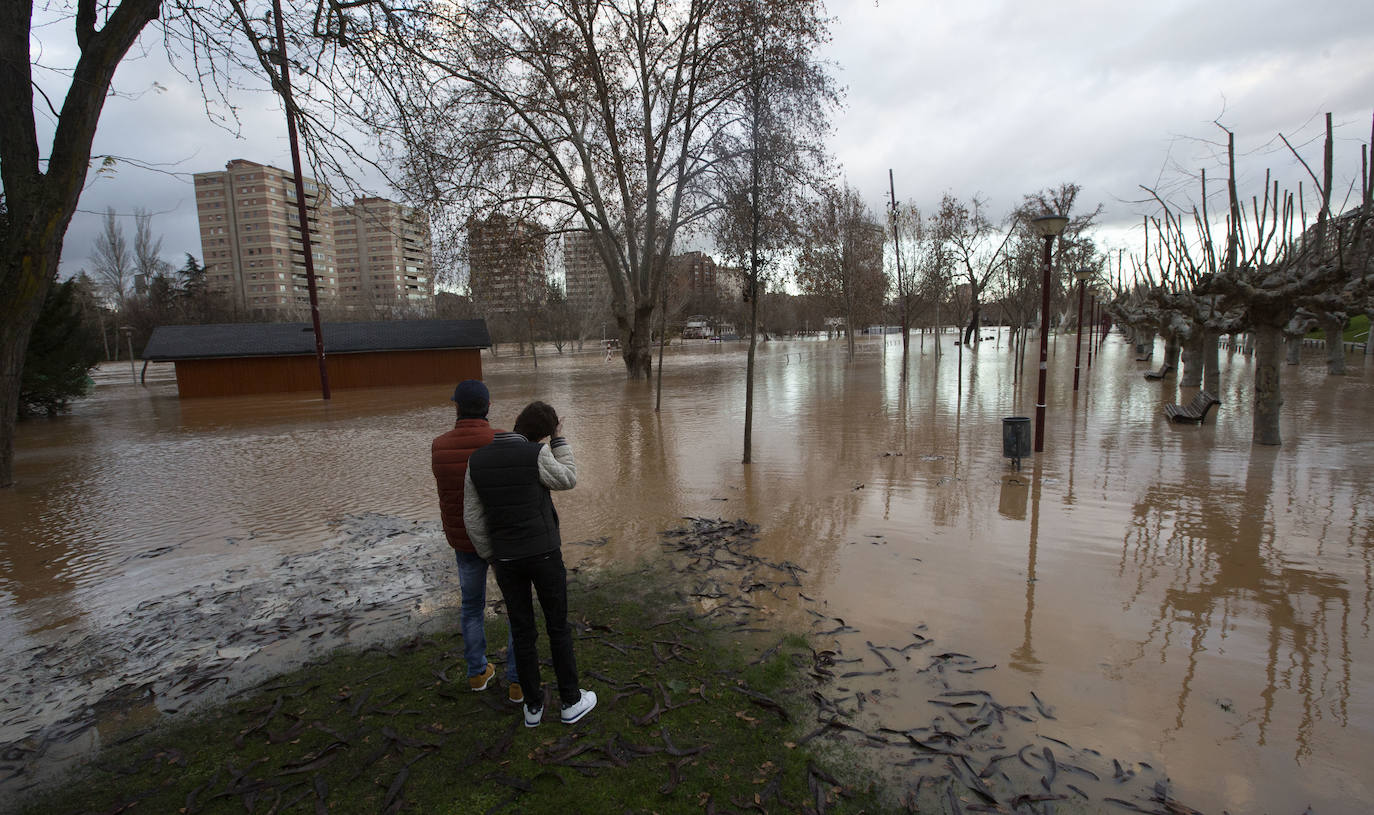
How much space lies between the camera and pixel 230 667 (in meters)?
4.37

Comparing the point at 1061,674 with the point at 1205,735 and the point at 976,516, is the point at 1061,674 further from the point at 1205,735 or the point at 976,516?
the point at 976,516

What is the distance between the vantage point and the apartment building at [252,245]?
53719 mm

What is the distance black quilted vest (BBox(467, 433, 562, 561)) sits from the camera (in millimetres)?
3266

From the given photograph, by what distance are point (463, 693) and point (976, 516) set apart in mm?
6161

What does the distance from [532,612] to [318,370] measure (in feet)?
102

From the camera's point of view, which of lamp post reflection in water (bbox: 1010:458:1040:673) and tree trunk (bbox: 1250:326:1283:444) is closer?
lamp post reflection in water (bbox: 1010:458:1040:673)

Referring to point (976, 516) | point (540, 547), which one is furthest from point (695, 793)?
point (976, 516)

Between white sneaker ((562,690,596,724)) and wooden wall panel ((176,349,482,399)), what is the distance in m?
30.6

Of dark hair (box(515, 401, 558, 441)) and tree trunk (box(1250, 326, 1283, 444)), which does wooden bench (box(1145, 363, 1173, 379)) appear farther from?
dark hair (box(515, 401, 558, 441))

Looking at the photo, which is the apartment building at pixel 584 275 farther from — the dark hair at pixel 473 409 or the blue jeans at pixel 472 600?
the blue jeans at pixel 472 600

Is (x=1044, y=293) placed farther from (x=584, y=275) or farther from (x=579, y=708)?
A: (x=584, y=275)

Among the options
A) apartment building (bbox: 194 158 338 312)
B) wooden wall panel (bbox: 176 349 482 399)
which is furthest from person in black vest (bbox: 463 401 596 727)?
apartment building (bbox: 194 158 338 312)

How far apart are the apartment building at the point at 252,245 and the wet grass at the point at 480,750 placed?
53664mm

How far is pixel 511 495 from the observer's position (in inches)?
129
